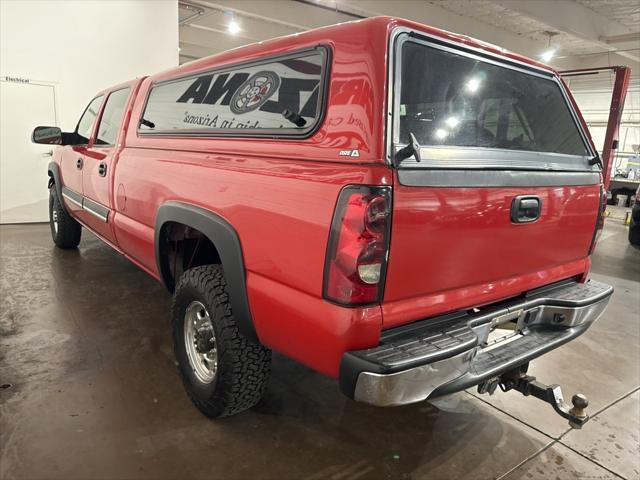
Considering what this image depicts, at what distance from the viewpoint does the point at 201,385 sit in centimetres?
226

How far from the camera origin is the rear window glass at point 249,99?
1722 millimetres

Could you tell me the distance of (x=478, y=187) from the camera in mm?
1688

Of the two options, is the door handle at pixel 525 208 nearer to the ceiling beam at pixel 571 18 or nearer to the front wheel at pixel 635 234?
the front wheel at pixel 635 234

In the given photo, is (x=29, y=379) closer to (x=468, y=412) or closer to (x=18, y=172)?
(x=468, y=412)

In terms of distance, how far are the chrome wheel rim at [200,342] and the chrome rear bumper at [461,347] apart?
98 centimetres

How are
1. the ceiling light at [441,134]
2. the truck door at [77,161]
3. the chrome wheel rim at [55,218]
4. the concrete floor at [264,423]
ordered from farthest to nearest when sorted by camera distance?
the chrome wheel rim at [55,218]
the truck door at [77,161]
the concrete floor at [264,423]
the ceiling light at [441,134]

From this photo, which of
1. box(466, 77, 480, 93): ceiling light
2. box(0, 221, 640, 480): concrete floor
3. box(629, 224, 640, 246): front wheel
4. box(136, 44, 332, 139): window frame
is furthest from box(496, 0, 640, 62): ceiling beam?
box(136, 44, 332, 139): window frame

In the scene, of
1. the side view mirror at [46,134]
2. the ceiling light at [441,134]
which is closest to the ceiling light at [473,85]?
the ceiling light at [441,134]

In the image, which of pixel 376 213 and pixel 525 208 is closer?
pixel 376 213

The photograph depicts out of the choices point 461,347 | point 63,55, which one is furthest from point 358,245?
point 63,55

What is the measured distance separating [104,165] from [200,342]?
5.93 ft

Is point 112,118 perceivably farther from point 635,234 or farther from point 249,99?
point 635,234

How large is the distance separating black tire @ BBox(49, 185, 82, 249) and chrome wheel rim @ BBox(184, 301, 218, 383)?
→ 328 cm

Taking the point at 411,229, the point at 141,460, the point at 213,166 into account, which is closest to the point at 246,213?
the point at 213,166
